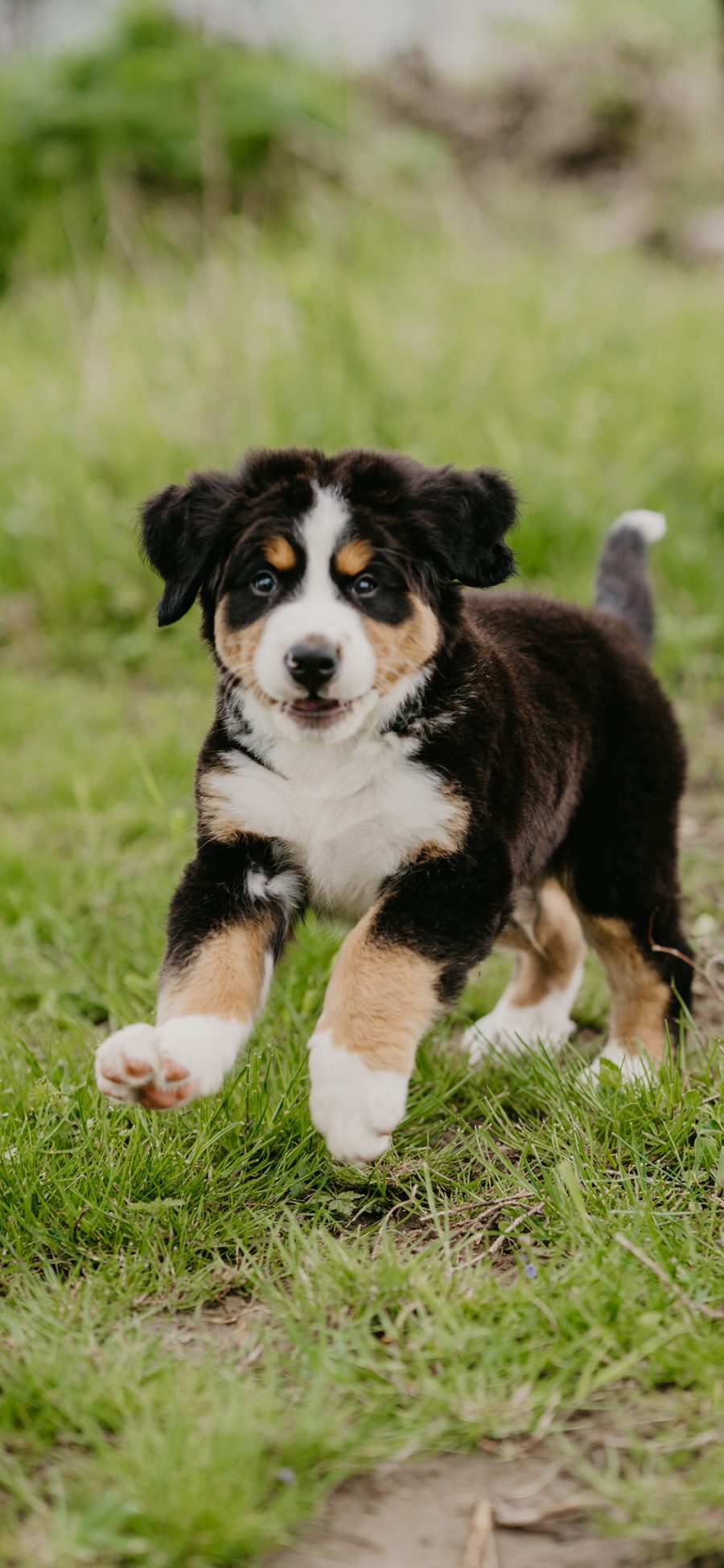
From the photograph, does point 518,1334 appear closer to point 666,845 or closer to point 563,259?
point 666,845

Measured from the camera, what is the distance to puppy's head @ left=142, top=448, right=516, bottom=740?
263cm

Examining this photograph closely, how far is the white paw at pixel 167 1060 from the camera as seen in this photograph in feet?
8.01

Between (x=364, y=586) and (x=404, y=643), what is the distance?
4.9 inches

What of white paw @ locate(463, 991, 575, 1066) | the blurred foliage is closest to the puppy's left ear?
white paw @ locate(463, 991, 575, 1066)

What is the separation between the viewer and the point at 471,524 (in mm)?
2859

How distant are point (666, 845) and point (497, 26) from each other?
33.9 ft

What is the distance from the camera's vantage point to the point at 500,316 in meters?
7.62

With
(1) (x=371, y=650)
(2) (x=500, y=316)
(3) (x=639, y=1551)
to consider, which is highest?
(2) (x=500, y=316)

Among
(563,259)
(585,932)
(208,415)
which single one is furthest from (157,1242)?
(563,259)

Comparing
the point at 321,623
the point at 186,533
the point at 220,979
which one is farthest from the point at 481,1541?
the point at 186,533

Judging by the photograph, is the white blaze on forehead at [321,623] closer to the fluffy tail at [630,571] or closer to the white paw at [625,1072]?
the white paw at [625,1072]

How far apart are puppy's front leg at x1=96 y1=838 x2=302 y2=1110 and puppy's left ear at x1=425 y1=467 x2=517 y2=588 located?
624mm

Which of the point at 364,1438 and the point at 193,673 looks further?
the point at 193,673

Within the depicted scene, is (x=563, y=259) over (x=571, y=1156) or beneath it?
over
